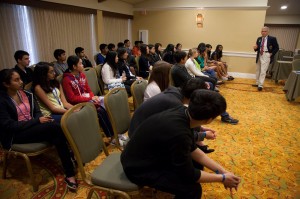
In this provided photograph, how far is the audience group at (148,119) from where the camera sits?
108 cm

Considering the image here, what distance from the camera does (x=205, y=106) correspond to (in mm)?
1072

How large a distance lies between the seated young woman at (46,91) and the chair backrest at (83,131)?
1.99 feet

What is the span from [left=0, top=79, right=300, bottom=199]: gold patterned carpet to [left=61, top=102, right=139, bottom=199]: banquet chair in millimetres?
483

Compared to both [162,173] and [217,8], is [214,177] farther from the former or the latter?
[217,8]

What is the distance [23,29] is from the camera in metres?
3.91

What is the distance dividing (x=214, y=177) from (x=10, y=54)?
12.8ft

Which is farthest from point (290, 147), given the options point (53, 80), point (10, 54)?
point (10, 54)

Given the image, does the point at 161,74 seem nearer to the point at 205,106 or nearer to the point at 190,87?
the point at 190,87

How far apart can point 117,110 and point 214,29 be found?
5818 mm

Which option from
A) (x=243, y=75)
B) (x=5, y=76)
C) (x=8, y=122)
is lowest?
(x=243, y=75)

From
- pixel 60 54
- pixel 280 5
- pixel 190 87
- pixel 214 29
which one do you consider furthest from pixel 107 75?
pixel 280 5

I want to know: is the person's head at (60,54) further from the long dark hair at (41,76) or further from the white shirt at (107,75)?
the long dark hair at (41,76)

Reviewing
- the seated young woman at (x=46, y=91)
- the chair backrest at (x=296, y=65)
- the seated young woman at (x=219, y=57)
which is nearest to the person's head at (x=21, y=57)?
the seated young woman at (x=46, y=91)

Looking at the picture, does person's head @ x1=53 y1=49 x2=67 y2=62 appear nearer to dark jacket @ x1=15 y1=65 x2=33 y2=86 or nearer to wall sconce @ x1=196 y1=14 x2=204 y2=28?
dark jacket @ x1=15 y1=65 x2=33 y2=86
